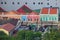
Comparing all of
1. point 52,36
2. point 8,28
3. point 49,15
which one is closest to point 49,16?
point 49,15

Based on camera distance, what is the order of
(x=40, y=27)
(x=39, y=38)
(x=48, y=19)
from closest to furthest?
(x=39, y=38) < (x=40, y=27) < (x=48, y=19)

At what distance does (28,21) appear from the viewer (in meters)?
36.5

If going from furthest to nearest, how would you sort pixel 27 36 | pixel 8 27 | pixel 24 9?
pixel 24 9
pixel 8 27
pixel 27 36

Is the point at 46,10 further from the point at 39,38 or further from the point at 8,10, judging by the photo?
the point at 39,38

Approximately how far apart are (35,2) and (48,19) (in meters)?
2.90

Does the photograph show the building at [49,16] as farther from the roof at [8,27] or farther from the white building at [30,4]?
the roof at [8,27]

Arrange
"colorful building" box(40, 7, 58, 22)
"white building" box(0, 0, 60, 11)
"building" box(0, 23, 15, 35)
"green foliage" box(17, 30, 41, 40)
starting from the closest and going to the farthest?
1. "green foliage" box(17, 30, 41, 40)
2. "building" box(0, 23, 15, 35)
3. "colorful building" box(40, 7, 58, 22)
4. "white building" box(0, 0, 60, 11)

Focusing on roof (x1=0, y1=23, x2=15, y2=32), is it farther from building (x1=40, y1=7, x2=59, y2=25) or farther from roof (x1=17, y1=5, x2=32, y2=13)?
roof (x1=17, y1=5, x2=32, y2=13)

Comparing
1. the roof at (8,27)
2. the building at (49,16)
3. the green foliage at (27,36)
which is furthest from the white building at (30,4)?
the green foliage at (27,36)

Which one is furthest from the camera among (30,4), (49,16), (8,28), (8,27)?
(30,4)

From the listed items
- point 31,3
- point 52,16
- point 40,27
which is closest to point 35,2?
point 31,3

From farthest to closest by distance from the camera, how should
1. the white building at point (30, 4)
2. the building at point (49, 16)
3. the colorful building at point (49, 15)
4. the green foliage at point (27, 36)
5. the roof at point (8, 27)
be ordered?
1. the white building at point (30, 4)
2. the colorful building at point (49, 15)
3. the building at point (49, 16)
4. the roof at point (8, 27)
5. the green foliage at point (27, 36)

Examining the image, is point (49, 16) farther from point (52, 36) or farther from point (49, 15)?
point (52, 36)

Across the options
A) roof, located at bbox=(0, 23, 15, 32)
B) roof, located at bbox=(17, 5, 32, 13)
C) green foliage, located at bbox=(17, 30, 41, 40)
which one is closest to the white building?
roof, located at bbox=(17, 5, 32, 13)
